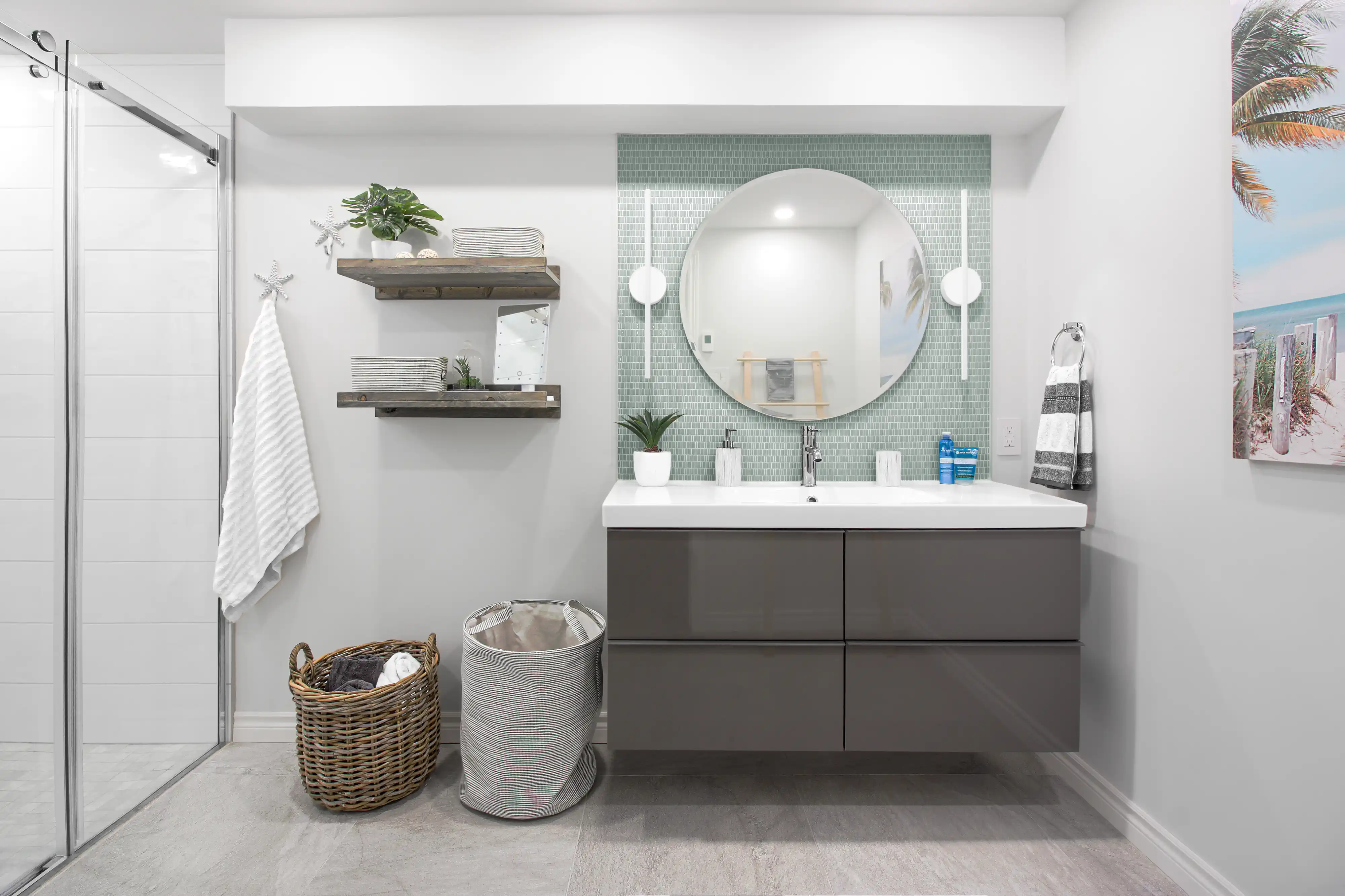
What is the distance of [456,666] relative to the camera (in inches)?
85.5

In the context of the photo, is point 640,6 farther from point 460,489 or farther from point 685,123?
point 460,489

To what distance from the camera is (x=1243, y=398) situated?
4.28 feet

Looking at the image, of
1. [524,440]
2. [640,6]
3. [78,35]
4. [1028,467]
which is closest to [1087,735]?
[1028,467]

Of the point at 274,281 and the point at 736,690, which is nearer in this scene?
the point at 736,690

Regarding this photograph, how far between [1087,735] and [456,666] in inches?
74.8

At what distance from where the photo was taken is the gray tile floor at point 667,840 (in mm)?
1520

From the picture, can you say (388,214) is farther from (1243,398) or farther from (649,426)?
(1243,398)

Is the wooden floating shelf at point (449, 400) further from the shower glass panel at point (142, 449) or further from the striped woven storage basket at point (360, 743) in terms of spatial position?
the striped woven storage basket at point (360, 743)

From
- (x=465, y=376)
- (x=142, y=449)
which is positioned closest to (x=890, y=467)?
(x=465, y=376)

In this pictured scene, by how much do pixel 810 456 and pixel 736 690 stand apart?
2.45ft

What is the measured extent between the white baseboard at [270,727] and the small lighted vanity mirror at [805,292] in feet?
4.16

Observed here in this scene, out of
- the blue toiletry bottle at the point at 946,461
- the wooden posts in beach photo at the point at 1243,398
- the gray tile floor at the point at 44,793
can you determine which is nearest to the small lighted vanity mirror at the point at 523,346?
the blue toiletry bottle at the point at 946,461

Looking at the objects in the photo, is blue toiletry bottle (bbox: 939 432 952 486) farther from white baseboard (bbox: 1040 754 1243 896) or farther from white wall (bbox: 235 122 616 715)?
white wall (bbox: 235 122 616 715)

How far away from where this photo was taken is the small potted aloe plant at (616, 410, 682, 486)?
78.0 inches
